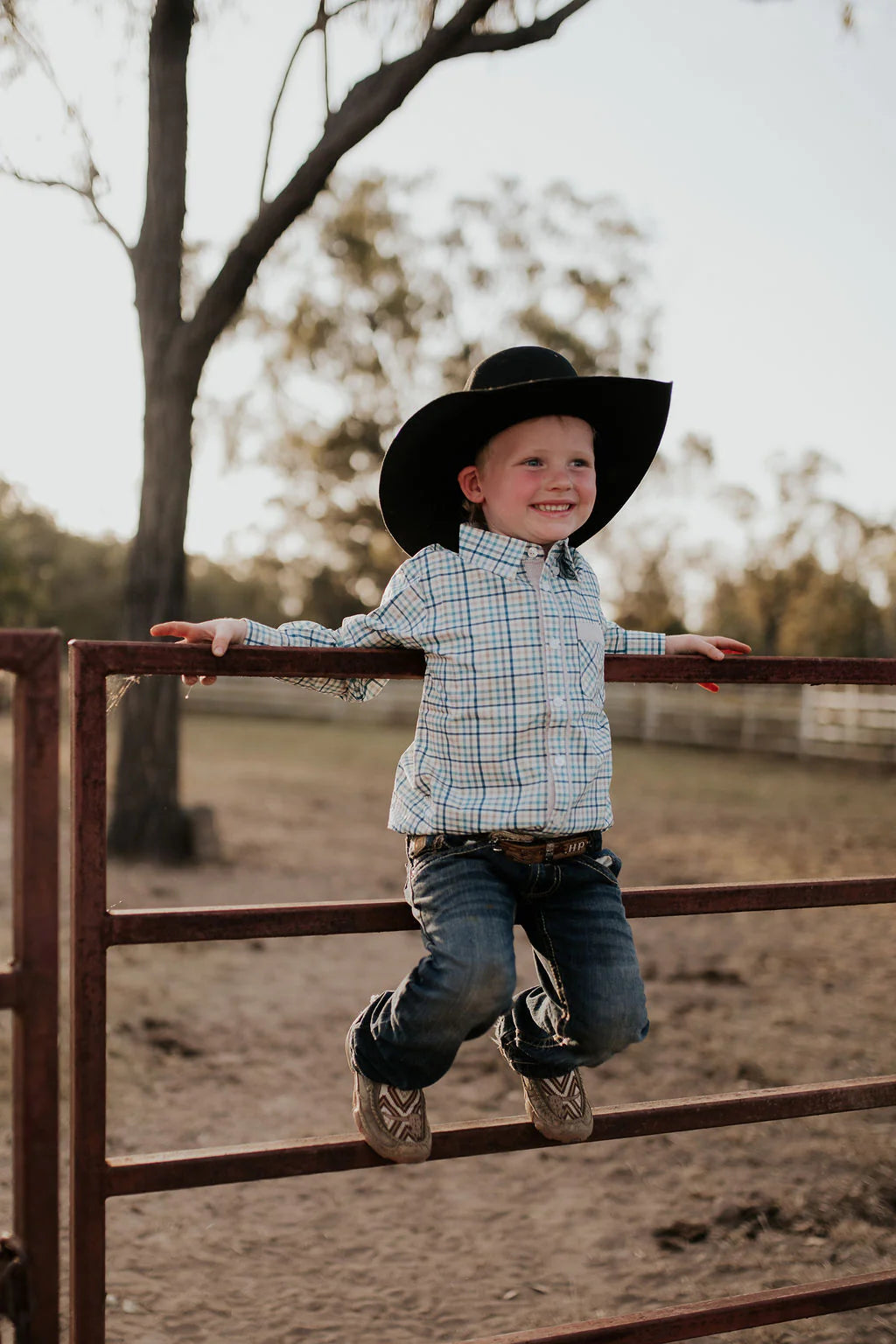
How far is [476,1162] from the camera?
3604mm

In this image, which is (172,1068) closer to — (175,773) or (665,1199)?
(665,1199)

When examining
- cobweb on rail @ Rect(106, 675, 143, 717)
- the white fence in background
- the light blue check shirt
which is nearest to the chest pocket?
the light blue check shirt

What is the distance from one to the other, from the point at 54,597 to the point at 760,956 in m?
34.4

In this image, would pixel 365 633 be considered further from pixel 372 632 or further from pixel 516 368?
pixel 516 368

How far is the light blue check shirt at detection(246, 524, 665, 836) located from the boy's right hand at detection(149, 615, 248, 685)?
0.15ft

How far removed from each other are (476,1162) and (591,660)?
A: 2281mm

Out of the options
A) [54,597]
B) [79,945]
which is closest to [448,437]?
[79,945]

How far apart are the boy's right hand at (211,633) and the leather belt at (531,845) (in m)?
0.42

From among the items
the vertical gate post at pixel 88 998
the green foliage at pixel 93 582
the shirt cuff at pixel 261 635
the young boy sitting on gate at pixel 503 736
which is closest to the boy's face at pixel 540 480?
the young boy sitting on gate at pixel 503 736

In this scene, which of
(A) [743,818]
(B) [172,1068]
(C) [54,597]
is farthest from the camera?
(C) [54,597]

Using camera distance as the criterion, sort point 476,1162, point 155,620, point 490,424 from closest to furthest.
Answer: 1. point 490,424
2. point 476,1162
3. point 155,620

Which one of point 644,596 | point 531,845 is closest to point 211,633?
point 531,845

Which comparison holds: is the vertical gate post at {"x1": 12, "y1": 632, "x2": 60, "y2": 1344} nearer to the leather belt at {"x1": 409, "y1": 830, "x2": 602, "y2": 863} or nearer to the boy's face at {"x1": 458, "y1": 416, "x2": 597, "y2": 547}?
the leather belt at {"x1": 409, "y1": 830, "x2": 602, "y2": 863}

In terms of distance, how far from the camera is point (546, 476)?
76.9 inches
